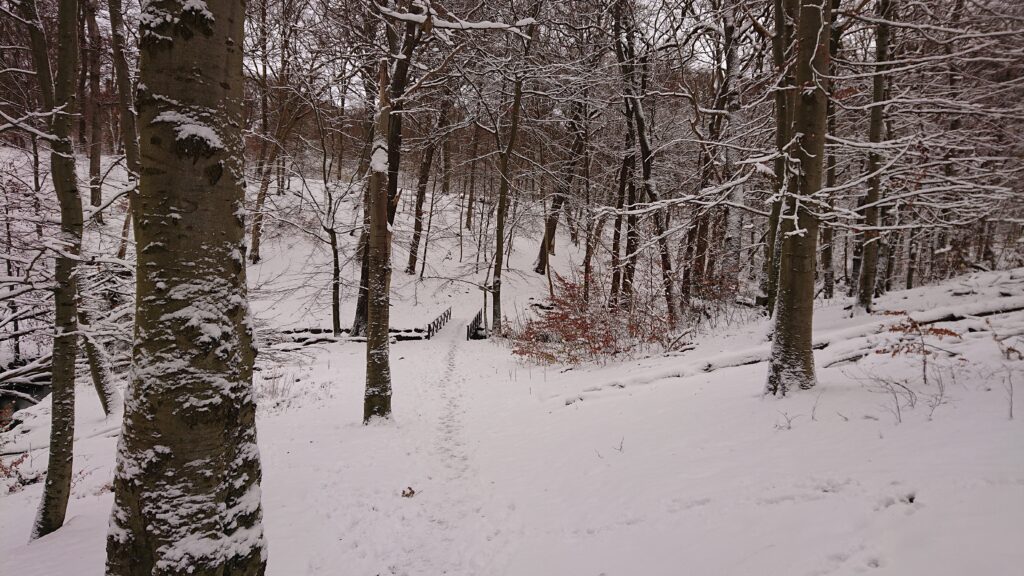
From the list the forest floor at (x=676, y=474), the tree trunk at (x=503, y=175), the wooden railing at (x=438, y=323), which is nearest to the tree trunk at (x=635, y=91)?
the tree trunk at (x=503, y=175)

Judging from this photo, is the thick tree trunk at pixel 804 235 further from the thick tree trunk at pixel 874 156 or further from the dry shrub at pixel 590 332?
the dry shrub at pixel 590 332

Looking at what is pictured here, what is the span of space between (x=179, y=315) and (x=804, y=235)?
585cm

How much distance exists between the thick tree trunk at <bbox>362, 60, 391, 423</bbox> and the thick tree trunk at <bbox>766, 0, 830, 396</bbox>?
5660 millimetres

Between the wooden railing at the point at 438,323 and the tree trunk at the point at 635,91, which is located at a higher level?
the tree trunk at the point at 635,91

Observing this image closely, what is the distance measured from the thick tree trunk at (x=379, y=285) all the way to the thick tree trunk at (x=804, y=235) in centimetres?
566

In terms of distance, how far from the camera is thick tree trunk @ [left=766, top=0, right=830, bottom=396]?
4.96 metres

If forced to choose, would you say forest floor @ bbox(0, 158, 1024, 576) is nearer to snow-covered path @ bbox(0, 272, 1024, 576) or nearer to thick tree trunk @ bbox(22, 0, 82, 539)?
snow-covered path @ bbox(0, 272, 1024, 576)

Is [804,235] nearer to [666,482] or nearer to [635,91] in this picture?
[666,482]

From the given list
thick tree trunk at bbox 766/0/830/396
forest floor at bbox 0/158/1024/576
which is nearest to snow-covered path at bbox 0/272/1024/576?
forest floor at bbox 0/158/1024/576

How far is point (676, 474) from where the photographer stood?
4227mm

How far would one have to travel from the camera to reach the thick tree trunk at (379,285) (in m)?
7.02

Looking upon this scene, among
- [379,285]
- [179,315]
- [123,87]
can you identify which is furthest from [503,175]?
[179,315]

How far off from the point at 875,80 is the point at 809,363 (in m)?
7.02

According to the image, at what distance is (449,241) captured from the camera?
100ft
